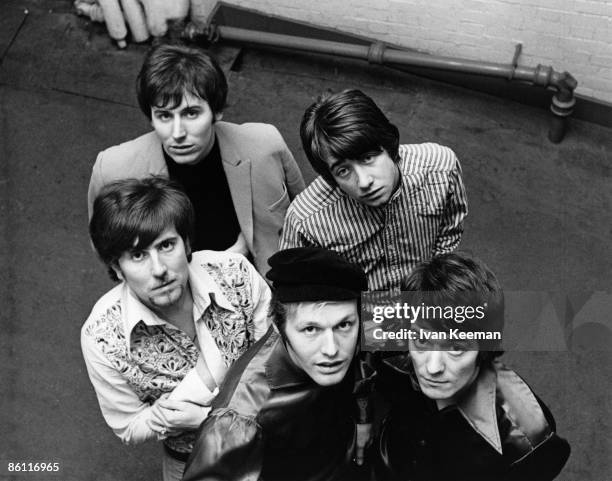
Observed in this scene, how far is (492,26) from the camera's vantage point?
4820 millimetres

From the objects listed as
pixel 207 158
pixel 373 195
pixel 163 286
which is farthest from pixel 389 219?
pixel 163 286

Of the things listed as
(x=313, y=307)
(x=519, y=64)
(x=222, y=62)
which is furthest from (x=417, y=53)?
(x=313, y=307)

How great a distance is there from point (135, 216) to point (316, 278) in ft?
2.03

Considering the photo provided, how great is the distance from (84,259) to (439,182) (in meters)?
2.28

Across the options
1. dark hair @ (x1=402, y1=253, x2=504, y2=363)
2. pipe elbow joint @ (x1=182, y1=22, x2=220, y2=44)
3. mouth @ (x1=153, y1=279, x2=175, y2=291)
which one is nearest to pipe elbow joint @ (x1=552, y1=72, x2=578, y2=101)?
pipe elbow joint @ (x1=182, y1=22, x2=220, y2=44)

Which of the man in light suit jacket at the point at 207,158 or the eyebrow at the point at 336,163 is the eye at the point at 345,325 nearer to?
the eyebrow at the point at 336,163

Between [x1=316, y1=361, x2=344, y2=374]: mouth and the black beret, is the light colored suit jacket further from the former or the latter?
[x1=316, y1=361, x2=344, y2=374]: mouth

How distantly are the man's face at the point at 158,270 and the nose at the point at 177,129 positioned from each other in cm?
49

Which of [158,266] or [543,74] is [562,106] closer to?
[543,74]

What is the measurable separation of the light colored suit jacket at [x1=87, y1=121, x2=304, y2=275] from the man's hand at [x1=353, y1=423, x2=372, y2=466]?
0.96 m

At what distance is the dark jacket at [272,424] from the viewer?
7.87ft

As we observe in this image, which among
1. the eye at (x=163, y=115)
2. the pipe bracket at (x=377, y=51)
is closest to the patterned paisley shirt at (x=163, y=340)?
the eye at (x=163, y=115)

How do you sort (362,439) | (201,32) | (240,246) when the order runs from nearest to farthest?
(362,439)
(240,246)
(201,32)

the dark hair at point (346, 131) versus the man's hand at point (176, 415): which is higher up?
the dark hair at point (346, 131)
